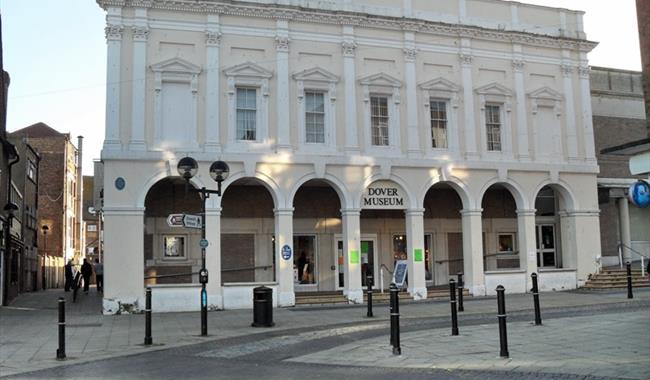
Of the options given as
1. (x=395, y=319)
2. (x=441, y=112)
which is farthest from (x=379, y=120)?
(x=395, y=319)

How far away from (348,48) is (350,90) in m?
1.54

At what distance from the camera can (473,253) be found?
25438mm

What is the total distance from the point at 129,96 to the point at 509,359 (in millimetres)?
15859

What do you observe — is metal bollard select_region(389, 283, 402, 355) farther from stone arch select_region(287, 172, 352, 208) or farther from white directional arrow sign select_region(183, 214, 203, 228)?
stone arch select_region(287, 172, 352, 208)

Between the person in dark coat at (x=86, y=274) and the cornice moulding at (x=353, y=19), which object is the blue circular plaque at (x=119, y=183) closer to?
the cornice moulding at (x=353, y=19)

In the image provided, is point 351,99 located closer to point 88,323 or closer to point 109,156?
point 109,156

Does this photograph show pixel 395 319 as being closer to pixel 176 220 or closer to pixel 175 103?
pixel 176 220

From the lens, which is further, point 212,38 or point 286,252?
point 286,252

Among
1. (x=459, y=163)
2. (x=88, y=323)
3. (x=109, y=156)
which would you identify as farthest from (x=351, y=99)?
(x=88, y=323)

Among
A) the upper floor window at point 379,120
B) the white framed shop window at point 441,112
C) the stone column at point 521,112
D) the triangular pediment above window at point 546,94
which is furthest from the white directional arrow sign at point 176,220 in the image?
the triangular pediment above window at point 546,94

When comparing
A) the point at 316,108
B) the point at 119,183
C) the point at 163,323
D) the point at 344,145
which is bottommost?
the point at 163,323

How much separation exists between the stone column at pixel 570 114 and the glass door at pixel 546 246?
146 inches

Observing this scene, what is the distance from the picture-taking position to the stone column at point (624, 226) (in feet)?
100

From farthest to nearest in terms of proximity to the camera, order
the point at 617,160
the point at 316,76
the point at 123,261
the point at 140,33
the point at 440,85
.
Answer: the point at 617,160
the point at 440,85
the point at 316,76
the point at 140,33
the point at 123,261
